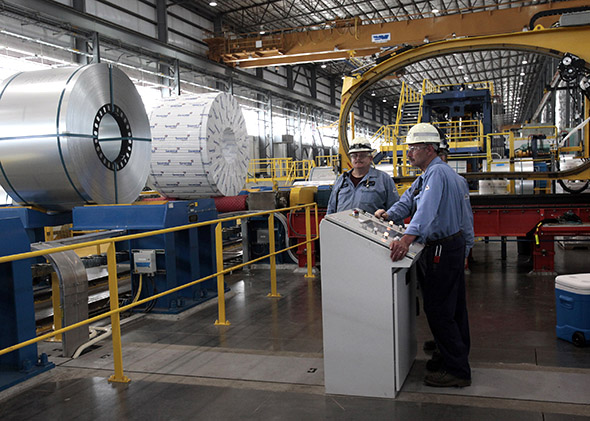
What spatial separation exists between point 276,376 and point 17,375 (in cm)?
232

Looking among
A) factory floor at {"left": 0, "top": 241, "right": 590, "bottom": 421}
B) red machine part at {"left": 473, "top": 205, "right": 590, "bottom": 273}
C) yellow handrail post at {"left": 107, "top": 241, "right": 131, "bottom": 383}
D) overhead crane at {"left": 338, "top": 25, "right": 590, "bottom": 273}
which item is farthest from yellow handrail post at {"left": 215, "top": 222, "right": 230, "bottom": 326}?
overhead crane at {"left": 338, "top": 25, "right": 590, "bottom": 273}

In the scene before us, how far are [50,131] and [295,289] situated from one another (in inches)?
168

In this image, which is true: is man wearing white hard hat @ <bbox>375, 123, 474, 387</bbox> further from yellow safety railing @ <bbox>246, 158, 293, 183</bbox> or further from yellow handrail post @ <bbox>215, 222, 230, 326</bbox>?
yellow safety railing @ <bbox>246, 158, 293, 183</bbox>

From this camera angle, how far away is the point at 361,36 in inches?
766

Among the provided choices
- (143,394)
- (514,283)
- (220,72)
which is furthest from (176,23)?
(143,394)

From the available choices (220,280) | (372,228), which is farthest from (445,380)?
(220,280)

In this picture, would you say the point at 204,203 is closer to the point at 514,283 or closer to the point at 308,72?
the point at 514,283

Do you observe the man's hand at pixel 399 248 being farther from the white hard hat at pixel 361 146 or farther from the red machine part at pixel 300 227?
the red machine part at pixel 300 227

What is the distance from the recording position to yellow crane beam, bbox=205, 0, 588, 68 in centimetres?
1661

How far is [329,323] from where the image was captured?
12.6 ft

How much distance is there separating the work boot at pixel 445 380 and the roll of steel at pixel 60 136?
4.45m

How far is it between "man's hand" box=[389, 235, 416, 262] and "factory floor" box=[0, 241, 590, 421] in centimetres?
109

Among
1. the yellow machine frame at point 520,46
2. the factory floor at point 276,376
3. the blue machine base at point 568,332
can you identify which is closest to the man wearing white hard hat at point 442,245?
the factory floor at point 276,376

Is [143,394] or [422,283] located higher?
[422,283]
